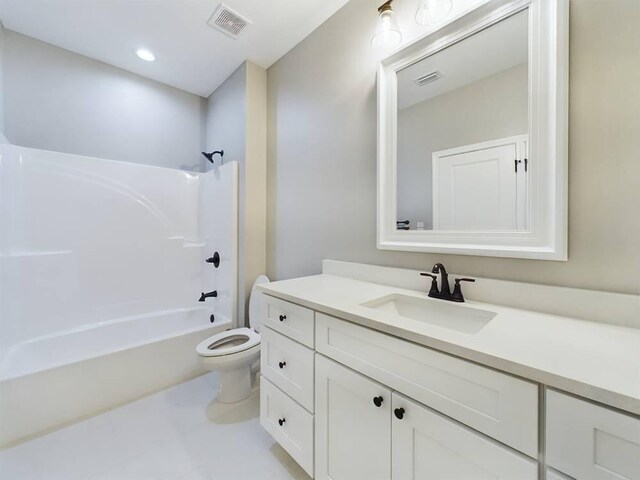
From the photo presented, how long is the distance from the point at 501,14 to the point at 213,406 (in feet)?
8.47

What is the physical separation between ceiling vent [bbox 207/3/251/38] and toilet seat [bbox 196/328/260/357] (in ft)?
7.26

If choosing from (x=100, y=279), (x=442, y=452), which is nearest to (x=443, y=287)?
(x=442, y=452)

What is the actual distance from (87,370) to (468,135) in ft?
8.43

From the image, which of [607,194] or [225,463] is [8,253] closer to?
[225,463]

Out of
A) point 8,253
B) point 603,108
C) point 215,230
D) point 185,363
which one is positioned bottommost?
point 185,363

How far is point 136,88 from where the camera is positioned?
2408 millimetres

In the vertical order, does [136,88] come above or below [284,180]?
above

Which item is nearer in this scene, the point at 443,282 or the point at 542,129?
the point at 542,129

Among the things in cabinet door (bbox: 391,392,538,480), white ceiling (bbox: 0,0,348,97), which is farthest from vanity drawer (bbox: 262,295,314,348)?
white ceiling (bbox: 0,0,348,97)

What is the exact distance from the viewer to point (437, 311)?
108cm

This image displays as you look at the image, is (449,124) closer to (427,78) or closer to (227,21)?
(427,78)

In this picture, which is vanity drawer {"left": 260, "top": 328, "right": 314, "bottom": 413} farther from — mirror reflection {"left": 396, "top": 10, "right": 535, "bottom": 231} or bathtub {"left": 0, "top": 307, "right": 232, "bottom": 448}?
bathtub {"left": 0, "top": 307, "right": 232, "bottom": 448}

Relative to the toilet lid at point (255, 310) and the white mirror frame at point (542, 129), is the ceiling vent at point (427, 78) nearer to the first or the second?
the white mirror frame at point (542, 129)

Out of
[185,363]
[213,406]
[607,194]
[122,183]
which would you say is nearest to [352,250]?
[607,194]
